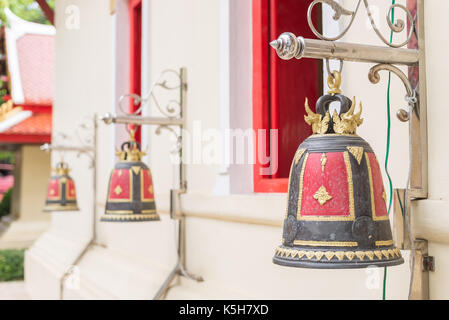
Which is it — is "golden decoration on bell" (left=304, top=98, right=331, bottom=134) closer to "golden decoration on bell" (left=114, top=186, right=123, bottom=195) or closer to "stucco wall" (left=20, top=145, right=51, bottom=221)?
"golden decoration on bell" (left=114, top=186, right=123, bottom=195)

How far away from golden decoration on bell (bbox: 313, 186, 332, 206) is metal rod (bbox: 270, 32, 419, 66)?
365mm

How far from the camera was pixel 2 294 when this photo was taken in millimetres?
8555

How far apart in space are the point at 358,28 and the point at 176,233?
2.23 m

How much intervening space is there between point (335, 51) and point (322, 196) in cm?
40

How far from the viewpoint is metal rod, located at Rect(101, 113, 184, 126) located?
10.9 ft

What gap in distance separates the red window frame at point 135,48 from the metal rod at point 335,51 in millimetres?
3744

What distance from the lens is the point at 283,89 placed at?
9.77ft

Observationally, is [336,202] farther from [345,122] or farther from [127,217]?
[127,217]

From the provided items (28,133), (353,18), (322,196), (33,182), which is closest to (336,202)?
(322,196)

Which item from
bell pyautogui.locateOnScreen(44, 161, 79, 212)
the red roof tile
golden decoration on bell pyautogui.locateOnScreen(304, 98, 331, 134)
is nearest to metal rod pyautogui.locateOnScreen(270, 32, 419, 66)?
golden decoration on bell pyautogui.locateOnScreen(304, 98, 331, 134)

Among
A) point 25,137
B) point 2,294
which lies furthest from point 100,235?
point 25,137
